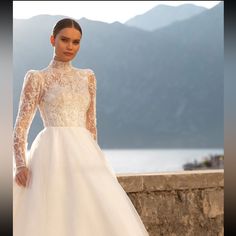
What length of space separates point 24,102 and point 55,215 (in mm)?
424

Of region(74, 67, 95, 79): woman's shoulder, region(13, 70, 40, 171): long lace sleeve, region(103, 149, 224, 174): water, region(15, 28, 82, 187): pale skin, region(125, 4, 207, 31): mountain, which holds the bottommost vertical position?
region(103, 149, 224, 174): water

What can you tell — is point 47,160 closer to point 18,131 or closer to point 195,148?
point 18,131

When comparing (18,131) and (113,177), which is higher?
(18,131)

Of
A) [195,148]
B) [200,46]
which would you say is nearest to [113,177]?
[195,148]

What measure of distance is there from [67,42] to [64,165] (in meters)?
0.45

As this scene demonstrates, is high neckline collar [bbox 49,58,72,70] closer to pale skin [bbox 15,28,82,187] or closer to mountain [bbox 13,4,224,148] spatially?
pale skin [bbox 15,28,82,187]

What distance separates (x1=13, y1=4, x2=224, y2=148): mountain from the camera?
2837 inches

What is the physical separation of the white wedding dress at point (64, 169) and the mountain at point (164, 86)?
212 feet

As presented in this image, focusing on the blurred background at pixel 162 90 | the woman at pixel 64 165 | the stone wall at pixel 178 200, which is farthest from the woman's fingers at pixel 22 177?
the blurred background at pixel 162 90

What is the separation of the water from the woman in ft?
213

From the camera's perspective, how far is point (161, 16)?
82.9 m

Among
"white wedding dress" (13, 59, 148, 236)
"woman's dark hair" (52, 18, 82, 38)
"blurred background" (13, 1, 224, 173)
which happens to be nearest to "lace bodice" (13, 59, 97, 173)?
"white wedding dress" (13, 59, 148, 236)

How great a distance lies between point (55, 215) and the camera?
1.96m

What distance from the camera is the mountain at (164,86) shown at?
72062mm
